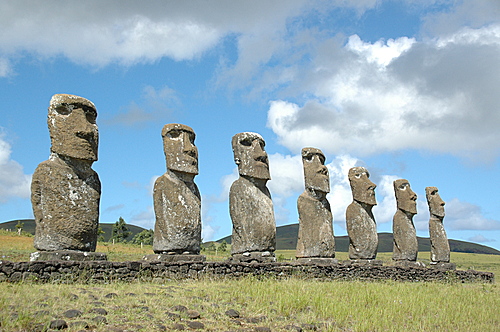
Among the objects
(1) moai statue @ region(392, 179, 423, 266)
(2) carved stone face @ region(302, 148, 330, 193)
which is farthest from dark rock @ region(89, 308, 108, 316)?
(1) moai statue @ region(392, 179, 423, 266)

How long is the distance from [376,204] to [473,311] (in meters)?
7.63

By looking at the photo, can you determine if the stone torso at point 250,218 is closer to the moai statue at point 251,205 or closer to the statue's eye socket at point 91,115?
the moai statue at point 251,205

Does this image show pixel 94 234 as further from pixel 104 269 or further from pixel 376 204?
pixel 376 204

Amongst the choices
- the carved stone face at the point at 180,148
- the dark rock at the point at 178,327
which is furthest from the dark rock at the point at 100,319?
the carved stone face at the point at 180,148

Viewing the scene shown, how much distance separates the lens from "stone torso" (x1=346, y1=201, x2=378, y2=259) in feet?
64.4

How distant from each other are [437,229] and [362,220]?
6.96 m

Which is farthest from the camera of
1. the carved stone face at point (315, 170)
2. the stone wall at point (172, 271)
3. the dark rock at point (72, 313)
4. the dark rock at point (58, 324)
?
the carved stone face at point (315, 170)

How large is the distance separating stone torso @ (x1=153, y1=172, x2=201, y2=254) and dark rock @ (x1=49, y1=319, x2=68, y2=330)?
592cm

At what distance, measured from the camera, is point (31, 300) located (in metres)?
9.04

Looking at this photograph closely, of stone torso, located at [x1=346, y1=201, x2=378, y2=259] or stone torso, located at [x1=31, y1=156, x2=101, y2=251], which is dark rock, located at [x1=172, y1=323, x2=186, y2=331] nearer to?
stone torso, located at [x1=31, y1=156, x2=101, y2=251]

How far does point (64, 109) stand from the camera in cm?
1263

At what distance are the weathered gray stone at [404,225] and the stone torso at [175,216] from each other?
36.9 ft

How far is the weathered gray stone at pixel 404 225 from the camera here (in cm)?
2245

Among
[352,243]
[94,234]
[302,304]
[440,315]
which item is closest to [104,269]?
[94,234]
